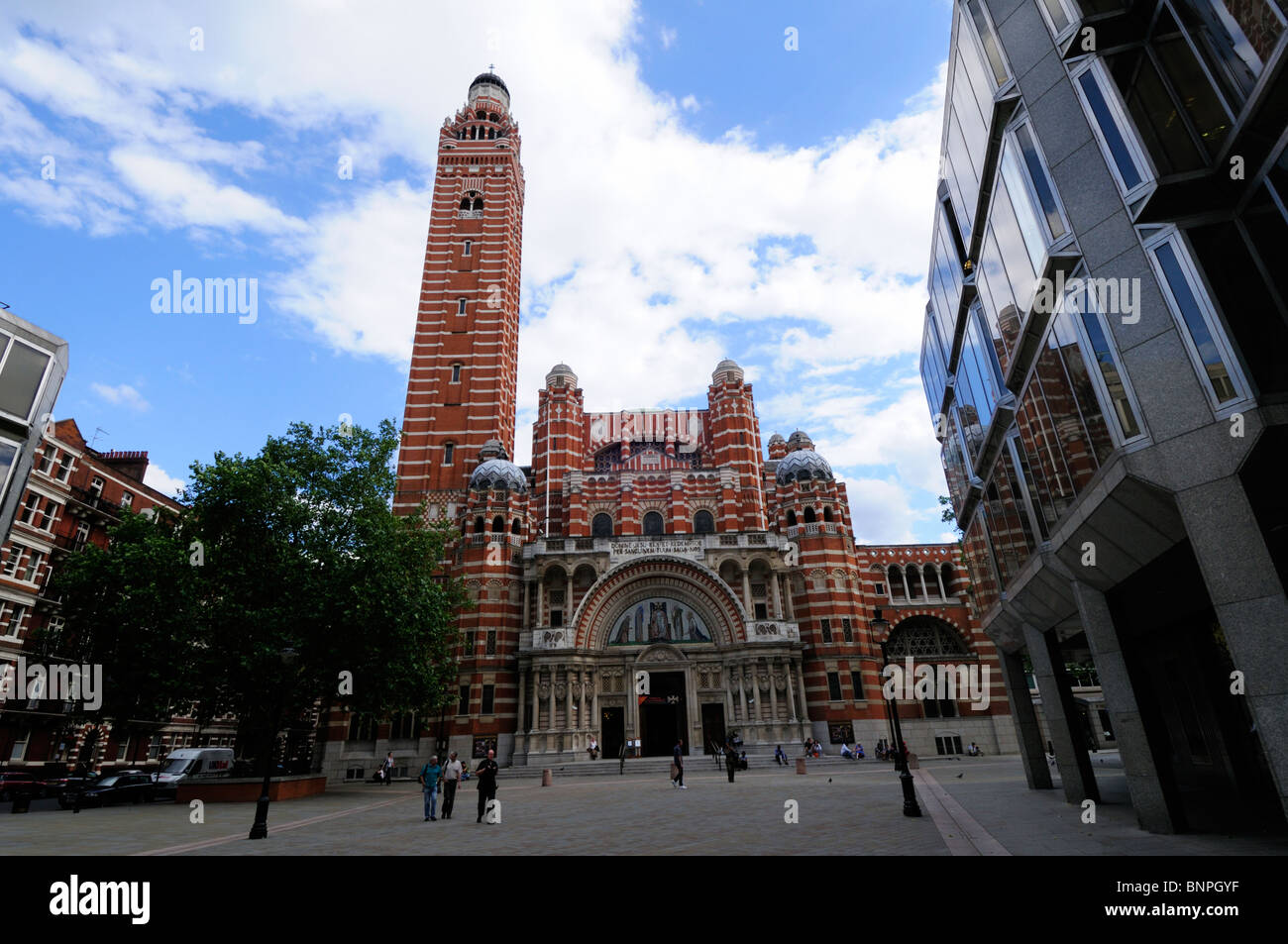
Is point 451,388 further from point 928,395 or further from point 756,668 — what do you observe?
point 928,395

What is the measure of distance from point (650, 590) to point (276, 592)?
21676 mm

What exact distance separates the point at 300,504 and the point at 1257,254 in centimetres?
2934

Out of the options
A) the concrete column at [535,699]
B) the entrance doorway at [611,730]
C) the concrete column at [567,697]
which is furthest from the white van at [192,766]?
the entrance doorway at [611,730]

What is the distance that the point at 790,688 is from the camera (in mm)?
37562

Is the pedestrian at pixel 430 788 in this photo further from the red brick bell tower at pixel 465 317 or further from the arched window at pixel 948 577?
the arched window at pixel 948 577

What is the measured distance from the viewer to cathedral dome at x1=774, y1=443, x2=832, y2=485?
45.2 metres

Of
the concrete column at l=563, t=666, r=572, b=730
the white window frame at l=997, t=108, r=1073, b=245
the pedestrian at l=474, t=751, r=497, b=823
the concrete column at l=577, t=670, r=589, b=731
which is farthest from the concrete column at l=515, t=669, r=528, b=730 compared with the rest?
the white window frame at l=997, t=108, r=1073, b=245

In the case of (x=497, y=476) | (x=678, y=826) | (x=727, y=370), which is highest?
Result: (x=727, y=370)

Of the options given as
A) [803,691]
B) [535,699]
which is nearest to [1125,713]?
[803,691]

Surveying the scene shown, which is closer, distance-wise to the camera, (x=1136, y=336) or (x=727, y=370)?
(x=1136, y=336)

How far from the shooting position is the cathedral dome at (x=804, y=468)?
45219 millimetres

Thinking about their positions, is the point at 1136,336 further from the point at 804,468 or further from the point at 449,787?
the point at 804,468

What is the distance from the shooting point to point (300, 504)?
26859mm

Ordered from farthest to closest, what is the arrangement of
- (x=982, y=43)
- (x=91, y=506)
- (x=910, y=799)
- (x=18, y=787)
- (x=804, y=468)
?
(x=804, y=468)
(x=91, y=506)
(x=18, y=787)
(x=910, y=799)
(x=982, y=43)
